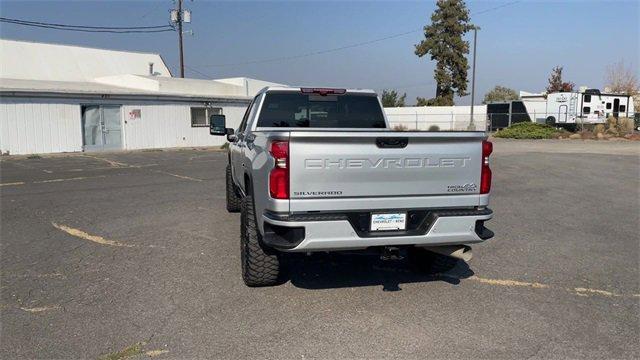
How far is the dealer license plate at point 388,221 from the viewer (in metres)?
4.09

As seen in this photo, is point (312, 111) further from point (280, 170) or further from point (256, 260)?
point (280, 170)

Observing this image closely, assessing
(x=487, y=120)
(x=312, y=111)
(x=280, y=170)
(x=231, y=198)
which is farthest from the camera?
(x=487, y=120)

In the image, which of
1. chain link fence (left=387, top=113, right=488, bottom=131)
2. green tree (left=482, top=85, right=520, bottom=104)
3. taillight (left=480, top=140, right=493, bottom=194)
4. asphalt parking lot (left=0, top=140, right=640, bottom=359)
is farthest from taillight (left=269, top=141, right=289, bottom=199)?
green tree (left=482, top=85, right=520, bottom=104)

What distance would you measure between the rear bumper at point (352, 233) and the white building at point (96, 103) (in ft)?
66.6

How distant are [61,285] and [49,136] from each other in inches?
764

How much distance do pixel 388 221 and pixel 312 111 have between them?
2363mm

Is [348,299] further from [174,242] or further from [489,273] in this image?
[174,242]

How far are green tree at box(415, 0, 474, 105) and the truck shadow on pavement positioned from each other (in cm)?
5032

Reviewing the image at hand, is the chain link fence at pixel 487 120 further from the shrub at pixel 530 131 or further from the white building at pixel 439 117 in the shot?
the shrub at pixel 530 131

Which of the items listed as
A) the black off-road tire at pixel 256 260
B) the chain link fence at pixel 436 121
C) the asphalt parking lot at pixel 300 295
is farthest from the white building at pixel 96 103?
the black off-road tire at pixel 256 260

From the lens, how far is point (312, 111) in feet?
19.9

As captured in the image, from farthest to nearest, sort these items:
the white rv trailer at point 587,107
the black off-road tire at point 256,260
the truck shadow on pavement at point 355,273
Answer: the white rv trailer at point 587,107, the truck shadow on pavement at point 355,273, the black off-road tire at point 256,260

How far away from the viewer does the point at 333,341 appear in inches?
145

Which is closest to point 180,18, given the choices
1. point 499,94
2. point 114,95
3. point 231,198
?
point 114,95
